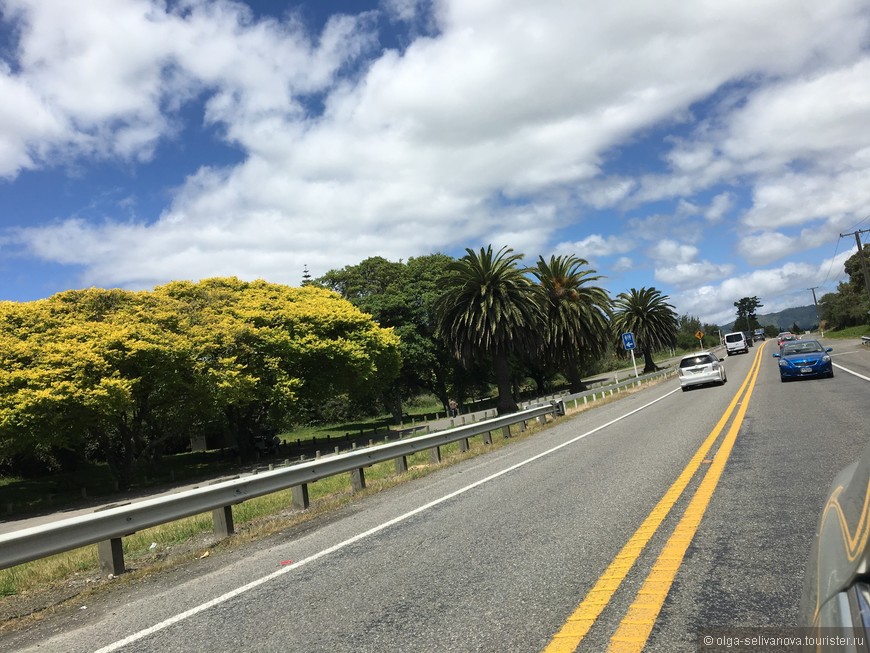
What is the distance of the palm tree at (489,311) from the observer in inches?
1490

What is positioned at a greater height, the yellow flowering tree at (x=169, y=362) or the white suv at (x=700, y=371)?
the yellow flowering tree at (x=169, y=362)

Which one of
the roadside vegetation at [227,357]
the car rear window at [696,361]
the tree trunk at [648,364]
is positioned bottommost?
the tree trunk at [648,364]

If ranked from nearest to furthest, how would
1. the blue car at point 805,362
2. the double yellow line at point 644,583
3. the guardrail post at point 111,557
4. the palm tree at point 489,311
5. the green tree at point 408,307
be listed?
1. the double yellow line at point 644,583
2. the guardrail post at point 111,557
3. the blue car at point 805,362
4. the palm tree at point 489,311
5. the green tree at point 408,307

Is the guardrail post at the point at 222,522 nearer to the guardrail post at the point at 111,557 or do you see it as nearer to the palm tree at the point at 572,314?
the guardrail post at the point at 111,557

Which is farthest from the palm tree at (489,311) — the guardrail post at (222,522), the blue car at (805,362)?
the guardrail post at (222,522)

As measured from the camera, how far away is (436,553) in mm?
5477

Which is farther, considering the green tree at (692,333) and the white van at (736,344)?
the green tree at (692,333)

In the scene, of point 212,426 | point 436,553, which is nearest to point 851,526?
point 436,553

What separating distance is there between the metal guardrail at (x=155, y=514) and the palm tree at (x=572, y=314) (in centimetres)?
3525

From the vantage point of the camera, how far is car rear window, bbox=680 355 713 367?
25317 mm

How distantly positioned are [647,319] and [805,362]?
4035 cm

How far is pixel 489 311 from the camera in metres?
37.6

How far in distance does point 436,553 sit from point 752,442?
21.6 ft

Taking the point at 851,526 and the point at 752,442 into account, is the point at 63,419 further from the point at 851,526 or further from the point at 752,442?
the point at 851,526
